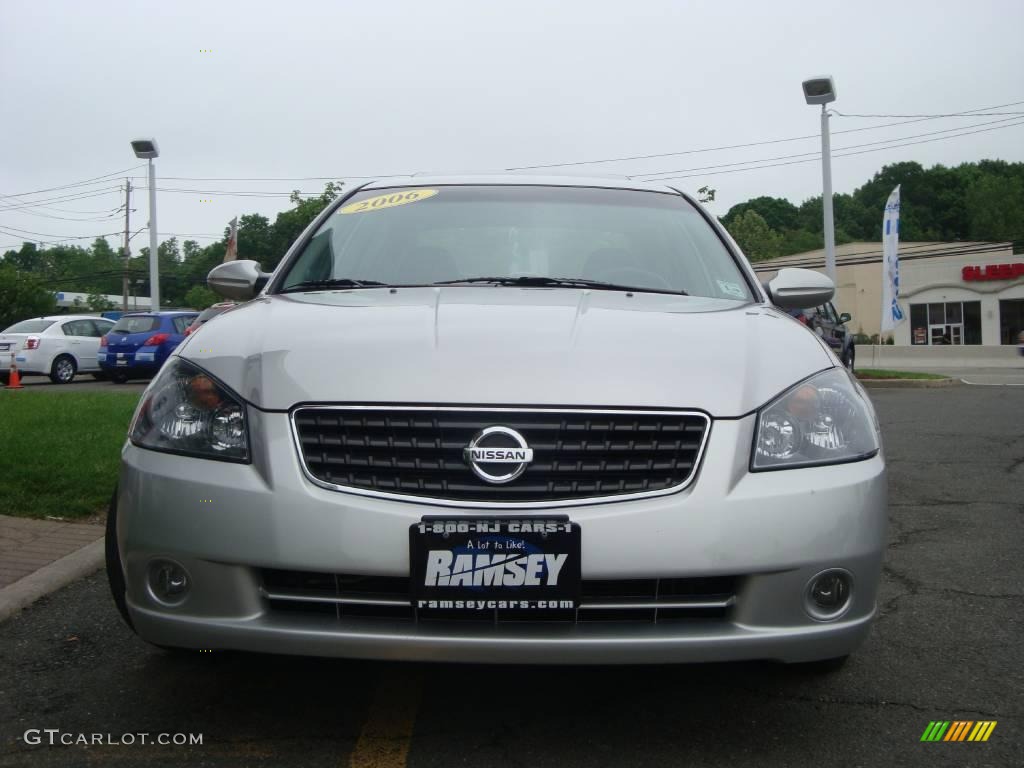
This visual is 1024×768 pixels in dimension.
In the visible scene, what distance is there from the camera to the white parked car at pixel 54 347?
21.4 metres

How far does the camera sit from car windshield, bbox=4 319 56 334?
22.0 m

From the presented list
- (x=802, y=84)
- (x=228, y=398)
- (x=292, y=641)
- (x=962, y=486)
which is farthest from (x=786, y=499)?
(x=802, y=84)

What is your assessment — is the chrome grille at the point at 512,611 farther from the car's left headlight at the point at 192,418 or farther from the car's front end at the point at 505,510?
the car's left headlight at the point at 192,418

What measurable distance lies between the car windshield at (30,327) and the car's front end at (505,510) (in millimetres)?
21455

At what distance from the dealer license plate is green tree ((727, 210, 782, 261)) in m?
80.9

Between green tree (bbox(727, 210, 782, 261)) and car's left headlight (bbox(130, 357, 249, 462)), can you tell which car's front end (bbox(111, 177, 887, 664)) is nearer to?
car's left headlight (bbox(130, 357, 249, 462))

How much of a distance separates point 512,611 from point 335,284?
160 cm

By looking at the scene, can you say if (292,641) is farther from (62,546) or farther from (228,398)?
(62,546)

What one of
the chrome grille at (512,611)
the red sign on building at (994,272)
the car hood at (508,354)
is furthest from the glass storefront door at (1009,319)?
the chrome grille at (512,611)

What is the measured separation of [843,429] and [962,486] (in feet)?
15.2

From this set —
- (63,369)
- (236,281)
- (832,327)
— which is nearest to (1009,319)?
(832,327)

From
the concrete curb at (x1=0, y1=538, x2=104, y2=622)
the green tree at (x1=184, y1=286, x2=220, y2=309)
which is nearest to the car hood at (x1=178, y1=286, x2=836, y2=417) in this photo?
the concrete curb at (x1=0, y1=538, x2=104, y2=622)

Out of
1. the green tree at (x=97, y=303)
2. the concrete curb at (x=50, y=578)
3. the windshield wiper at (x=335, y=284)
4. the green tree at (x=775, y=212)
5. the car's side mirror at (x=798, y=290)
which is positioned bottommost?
the concrete curb at (x=50, y=578)

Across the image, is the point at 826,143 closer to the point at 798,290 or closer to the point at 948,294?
the point at 798,290
